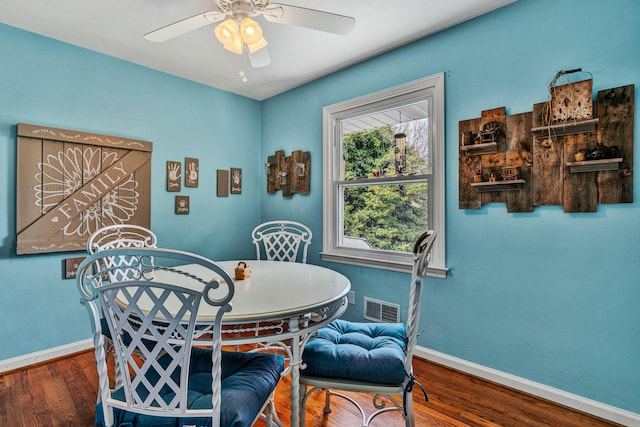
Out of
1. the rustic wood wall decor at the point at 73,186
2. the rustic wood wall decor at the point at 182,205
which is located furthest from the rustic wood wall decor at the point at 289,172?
the rustic wood wall decor at the point at 73,186

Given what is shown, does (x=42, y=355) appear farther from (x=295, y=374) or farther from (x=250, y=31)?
(x=250, y=31)

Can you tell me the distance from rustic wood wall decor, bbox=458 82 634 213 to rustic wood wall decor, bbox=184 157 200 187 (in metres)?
2.51

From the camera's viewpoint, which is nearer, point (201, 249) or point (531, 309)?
point (531, 309)

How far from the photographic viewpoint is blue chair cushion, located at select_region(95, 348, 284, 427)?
3.55 feet

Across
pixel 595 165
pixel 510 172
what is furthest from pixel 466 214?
pixel 595 165

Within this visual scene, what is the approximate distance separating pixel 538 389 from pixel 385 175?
1829mm

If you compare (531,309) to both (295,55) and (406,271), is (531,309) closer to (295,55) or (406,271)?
(406,271)

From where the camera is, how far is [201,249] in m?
3.47

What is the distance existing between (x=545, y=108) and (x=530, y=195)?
1.71 feet

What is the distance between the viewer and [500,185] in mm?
2164

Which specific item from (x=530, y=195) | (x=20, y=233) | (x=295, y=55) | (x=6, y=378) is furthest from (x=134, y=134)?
(x=530, y=195)

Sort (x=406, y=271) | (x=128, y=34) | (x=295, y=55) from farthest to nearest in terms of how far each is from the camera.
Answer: (x=295, y=55) → (x=406, y=271) → (x=128, y=34)

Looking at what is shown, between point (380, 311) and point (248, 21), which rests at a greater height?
point (248, 21)

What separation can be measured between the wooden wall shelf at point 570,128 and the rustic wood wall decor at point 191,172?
2931 millimetres
